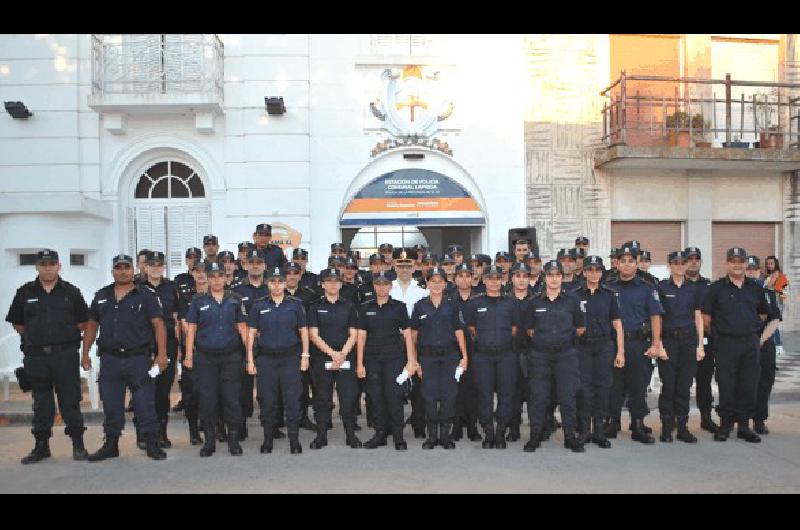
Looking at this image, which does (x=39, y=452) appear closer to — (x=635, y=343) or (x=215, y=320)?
(x=215, y=320)

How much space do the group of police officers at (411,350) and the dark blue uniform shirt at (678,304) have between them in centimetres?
2

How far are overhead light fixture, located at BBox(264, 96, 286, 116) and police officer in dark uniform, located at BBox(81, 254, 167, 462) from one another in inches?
273

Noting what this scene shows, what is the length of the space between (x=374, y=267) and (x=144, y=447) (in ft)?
11.2

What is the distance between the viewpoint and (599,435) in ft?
24.3

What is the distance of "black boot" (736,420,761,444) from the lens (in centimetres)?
754

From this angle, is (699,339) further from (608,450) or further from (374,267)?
(374,267)

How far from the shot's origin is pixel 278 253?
Answer: 9.64 meters

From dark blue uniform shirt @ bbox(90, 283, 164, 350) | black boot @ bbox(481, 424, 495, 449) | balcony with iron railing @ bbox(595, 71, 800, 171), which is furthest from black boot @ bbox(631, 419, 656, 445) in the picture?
balcony with iron railing @ bbox(595, 71, 800, 171)

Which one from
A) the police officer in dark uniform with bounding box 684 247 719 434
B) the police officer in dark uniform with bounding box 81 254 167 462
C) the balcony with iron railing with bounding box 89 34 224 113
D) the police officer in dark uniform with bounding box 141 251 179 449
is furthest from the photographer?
the balcony with iron railing with bounding box 89 34 224 113

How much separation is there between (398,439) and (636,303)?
2968 mm

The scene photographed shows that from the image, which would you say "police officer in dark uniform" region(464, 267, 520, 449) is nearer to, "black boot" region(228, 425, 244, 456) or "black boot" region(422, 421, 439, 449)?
"black boot" region(422, 421, 439, 449)

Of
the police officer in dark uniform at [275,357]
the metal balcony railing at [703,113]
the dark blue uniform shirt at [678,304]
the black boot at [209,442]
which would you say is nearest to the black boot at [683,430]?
the dark blue uniform shirt at [678,304]

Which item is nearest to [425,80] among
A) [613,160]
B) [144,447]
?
[613,160]

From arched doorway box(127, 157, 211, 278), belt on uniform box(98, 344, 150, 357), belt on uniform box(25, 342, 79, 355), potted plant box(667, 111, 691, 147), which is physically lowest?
belt on uniform box(98, 344, 150, 357)
